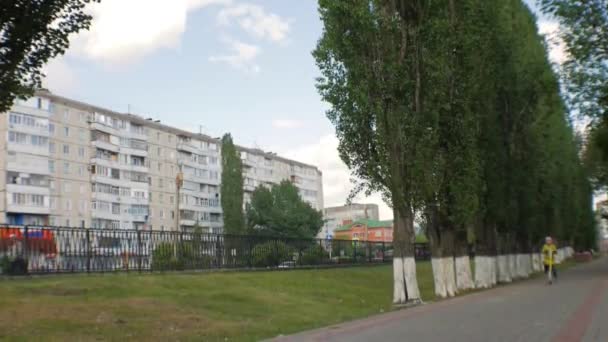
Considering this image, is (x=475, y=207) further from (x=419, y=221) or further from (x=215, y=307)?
(x=215, y=307)

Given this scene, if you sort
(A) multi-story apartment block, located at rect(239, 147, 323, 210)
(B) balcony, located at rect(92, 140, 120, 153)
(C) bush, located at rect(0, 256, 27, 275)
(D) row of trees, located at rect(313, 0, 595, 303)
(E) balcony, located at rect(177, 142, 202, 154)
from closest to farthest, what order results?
(C) bush, located at rect(0, 256, 27, 275) → (D) row of trees, located at rect(313, 0, 595, 303) → (B) balcony, located at rect(92, 140, 120, 153) → (E) balcony, located at rect(177, 142, 202, 154) → (A) multi-story apartment block, located at rect(239, 147, 323, 210)

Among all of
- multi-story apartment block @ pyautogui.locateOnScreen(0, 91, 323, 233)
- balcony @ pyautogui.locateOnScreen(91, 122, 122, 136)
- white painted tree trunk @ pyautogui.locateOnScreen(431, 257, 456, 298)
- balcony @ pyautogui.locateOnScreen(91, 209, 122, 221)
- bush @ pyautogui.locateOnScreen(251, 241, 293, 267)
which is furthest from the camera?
balcony @ pyautogui.locateOnScreen(91, 122, 122, 136)

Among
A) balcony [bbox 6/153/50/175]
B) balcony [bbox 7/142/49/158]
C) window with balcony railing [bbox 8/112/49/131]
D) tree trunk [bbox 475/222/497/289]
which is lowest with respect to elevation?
tree trunk [bbox 475/222/497/289]

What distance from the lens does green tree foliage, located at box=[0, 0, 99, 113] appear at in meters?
12.9

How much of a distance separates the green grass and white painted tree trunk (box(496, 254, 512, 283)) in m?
17.4

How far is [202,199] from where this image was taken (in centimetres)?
11812

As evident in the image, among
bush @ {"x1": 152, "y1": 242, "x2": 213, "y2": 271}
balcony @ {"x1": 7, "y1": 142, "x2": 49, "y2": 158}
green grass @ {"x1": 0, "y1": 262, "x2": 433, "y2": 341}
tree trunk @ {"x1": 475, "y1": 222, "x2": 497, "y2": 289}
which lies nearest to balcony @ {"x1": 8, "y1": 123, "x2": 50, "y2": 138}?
balcony @ {"x1": 7, "y1": 142, "x2": 49, "y2": 158}

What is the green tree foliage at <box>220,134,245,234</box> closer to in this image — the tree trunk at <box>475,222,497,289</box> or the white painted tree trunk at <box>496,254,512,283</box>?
the white painted tree trunk at <box>496,254,512,283</box>

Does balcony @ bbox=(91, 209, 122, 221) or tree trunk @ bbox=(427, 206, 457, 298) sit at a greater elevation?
balcony @ bbox=(91, 209, 122, 221)

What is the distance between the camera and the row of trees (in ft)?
83.1

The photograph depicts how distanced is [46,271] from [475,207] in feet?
57.3

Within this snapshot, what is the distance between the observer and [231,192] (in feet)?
325

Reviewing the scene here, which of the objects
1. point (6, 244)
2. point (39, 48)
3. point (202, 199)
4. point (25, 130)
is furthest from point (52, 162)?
point (39, 48)

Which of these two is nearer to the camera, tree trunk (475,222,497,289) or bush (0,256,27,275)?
bush (0,256,27,275)
